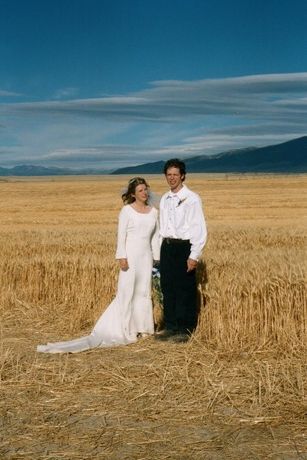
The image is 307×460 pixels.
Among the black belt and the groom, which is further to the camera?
the black belt

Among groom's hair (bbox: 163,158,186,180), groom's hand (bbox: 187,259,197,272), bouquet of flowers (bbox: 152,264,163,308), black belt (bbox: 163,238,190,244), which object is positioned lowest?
bouquet of flowers (bbox: 152,264,163,308)

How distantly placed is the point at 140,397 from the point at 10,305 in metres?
4.92

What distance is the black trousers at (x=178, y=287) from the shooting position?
8242mm

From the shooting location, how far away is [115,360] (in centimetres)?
791

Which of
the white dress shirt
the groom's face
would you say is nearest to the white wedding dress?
the white dress shirt

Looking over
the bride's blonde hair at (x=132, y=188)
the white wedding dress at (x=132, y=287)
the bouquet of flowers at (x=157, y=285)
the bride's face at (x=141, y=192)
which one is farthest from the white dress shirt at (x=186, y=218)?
the bouquet of flowers at (x=157, y=285)

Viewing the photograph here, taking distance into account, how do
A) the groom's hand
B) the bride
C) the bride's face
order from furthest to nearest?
the bride < the bride's face < the groom's hand

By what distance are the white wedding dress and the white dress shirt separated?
0.49 meters

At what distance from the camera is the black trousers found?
8242 mm

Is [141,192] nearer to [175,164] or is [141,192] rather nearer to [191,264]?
[175,164]

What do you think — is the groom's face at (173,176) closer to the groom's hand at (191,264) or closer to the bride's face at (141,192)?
the bride's face at (141,192)

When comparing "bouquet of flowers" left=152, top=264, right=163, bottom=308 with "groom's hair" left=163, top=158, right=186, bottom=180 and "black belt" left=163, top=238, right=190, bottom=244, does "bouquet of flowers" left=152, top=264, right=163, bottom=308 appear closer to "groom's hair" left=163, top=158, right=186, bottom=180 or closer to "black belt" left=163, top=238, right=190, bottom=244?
"black belt" left=163, top=238, right=190, bottom=244

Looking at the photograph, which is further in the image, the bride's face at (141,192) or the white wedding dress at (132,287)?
the white wedding dress at (132,287)

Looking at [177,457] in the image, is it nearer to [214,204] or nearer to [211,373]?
[211,373]
